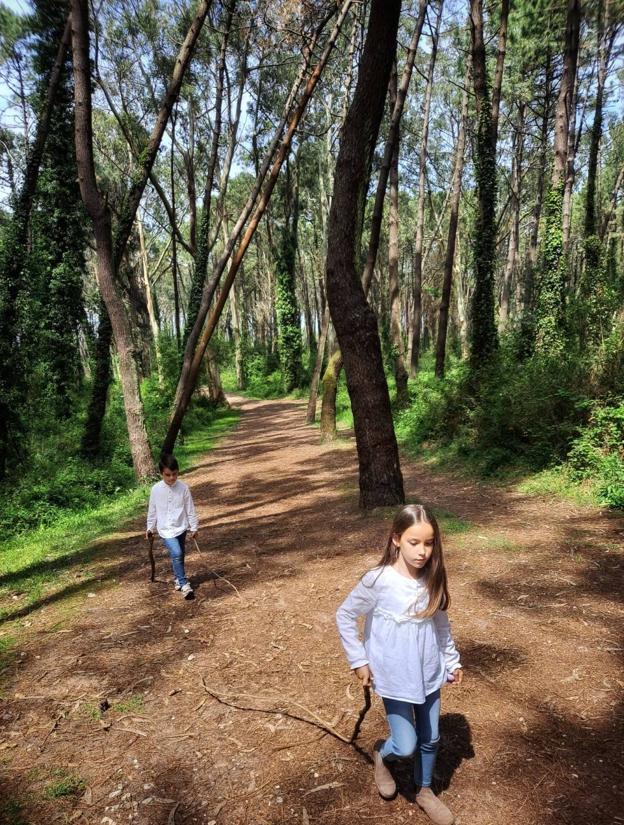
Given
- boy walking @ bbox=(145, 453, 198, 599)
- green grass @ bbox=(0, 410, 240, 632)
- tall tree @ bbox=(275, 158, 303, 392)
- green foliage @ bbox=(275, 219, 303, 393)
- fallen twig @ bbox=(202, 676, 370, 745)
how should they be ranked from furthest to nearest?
green foliage @ bbox=(275, 219, 303, 393), tall tree @ bbox=(275, 158, 303, 392), green grass @ bbox=(0, 410, 240, 632), boy walking @ bbox=(145, 453, 198, 599), fallen twig @ bbox=(202, 676, 370, 745)

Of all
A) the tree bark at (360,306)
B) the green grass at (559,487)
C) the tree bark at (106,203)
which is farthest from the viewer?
the tree bark at (106,203)

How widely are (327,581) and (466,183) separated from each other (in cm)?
3241

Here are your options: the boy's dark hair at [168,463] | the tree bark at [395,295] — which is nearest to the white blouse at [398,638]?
the boy's dark hair at [168,463]

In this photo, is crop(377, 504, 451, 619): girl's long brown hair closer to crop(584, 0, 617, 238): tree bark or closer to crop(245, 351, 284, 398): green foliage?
crop(584, 0, 617, 238): tree bark

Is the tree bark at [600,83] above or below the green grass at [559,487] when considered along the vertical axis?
above

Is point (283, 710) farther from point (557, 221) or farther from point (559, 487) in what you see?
point (557, 221)

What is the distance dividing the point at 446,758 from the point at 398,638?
107cm

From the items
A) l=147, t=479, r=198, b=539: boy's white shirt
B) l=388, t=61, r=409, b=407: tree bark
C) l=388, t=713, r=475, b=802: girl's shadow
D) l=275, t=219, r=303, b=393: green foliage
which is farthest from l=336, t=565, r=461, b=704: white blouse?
l=275, t=219, r=303, b=393: green foliage

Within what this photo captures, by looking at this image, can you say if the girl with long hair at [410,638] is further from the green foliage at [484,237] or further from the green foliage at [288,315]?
the green foliage at [288,315]

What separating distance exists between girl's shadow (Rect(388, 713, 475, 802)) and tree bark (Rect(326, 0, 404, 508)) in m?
4.24

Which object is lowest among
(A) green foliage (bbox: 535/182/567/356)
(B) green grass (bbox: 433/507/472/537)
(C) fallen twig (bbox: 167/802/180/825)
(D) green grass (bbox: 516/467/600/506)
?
(C) fallen twig (bbox: 167/802/180/825)

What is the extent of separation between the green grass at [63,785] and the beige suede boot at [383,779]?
5.43 feet

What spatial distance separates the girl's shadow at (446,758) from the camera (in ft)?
8.89

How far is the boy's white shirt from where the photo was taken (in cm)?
539
